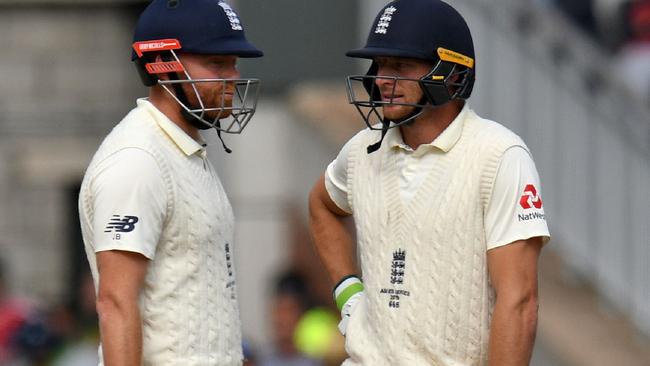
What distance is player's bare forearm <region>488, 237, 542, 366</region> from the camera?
21.2 feet

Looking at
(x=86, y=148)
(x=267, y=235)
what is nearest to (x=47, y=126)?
(x=86, y=148)

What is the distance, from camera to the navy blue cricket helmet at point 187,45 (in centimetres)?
683

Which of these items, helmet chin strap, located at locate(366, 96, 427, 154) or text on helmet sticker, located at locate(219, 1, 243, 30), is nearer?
helmet chin strap, located at locate(366, 96, 427, 154)

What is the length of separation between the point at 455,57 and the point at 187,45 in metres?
0.91

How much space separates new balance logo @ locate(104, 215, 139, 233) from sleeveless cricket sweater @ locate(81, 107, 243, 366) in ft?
0.60

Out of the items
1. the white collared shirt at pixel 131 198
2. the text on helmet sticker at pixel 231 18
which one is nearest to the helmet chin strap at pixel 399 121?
the text on helmet sticker at pixel 231 18

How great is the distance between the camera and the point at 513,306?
21.2 ft

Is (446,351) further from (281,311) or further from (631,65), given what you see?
(631,65)

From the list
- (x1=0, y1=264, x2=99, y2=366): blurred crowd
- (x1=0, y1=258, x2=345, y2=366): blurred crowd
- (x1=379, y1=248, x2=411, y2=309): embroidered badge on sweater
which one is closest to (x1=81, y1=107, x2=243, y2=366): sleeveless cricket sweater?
(x1=379, y1=248, x2=411, y2=309): embroidered badge on sweater

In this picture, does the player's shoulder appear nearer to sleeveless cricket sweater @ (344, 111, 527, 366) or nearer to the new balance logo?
sleeveless cricket sweater @ (344, 111, 527, 366)

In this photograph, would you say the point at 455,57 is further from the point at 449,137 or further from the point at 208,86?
the point at 208,86

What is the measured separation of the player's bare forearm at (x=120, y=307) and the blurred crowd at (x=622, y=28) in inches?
228

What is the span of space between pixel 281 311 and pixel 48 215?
608 cm

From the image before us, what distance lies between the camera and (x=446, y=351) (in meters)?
6.66
